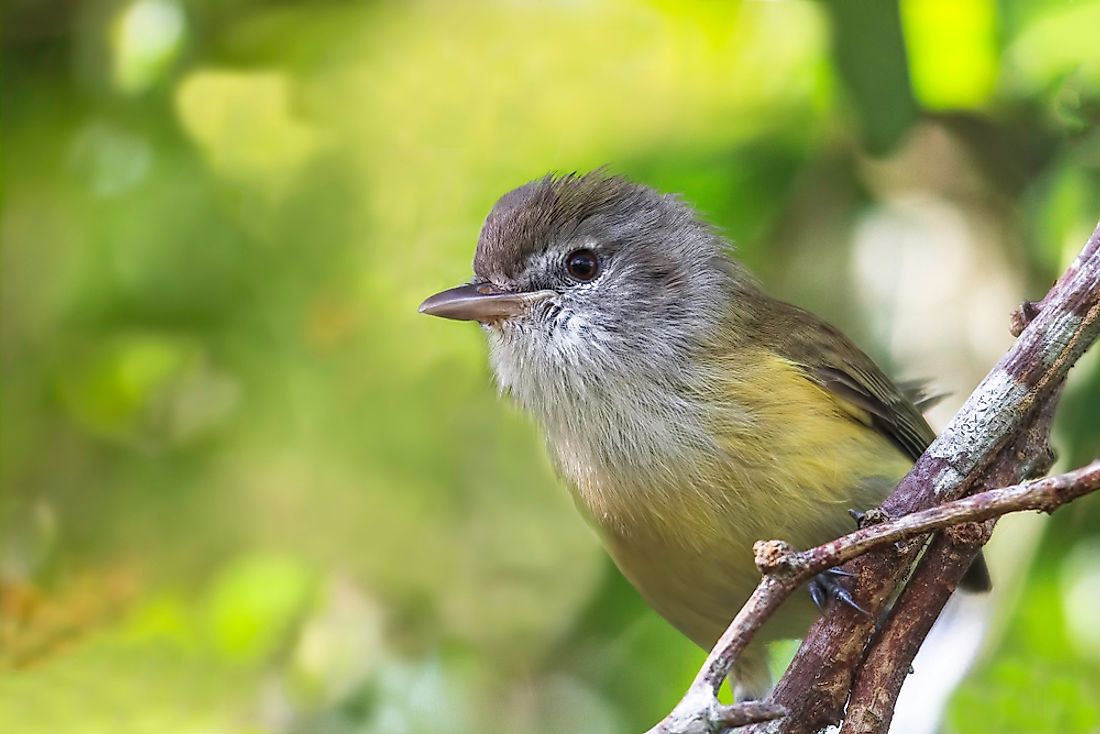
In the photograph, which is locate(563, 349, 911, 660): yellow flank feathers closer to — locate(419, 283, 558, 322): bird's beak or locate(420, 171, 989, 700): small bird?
locate(420, 171, 989, 700): small bird

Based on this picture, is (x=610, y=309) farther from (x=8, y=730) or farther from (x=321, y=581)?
(x=8, y=730)

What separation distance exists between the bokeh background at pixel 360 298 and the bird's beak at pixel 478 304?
1109 millimetres

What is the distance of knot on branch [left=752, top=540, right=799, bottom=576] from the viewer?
5.50 ft

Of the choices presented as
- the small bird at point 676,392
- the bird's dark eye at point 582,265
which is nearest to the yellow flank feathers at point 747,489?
the small bird at point 676,392

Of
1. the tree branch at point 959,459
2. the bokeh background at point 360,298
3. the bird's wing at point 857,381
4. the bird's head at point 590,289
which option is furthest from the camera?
the bokeh background at point 360,298

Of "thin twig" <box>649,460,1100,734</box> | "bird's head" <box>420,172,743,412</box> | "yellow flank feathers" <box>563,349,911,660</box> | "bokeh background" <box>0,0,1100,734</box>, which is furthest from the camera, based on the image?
"bokeh background" <box>0,0,1100,734</box>

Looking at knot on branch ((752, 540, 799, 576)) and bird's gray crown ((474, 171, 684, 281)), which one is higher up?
bird's gray crown ((474, 171, 684, 281))

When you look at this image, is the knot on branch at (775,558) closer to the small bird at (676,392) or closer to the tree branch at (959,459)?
the tree branch at (959,459)

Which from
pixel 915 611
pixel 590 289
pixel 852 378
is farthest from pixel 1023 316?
pixel 590 289

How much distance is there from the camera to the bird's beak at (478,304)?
275 centimetres

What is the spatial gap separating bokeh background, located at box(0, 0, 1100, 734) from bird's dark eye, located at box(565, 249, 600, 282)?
0.99 metres

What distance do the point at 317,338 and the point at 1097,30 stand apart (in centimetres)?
250

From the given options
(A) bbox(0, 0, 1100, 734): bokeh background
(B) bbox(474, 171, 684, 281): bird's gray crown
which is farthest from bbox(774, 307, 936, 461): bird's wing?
(A) bbox(0, 0, 1100, 734): bokeh background

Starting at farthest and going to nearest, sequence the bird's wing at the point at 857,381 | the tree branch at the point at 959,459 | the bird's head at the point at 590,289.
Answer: the bird's wing at the point at 857,381 → the bird's head at the point at 590,289 → the tree branch at the point at 959,459
